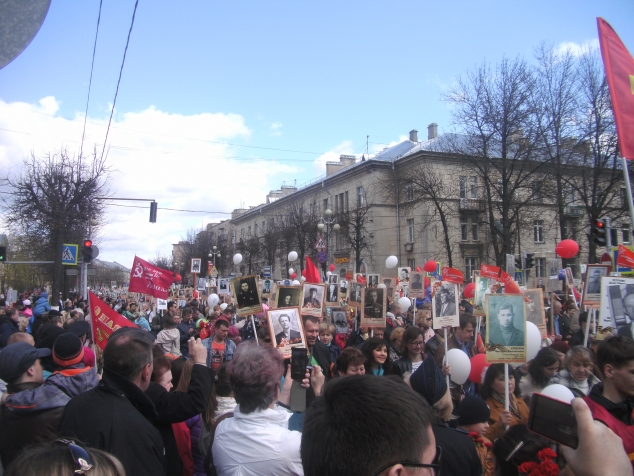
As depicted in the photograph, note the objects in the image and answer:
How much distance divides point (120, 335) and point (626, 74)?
570 centimetres

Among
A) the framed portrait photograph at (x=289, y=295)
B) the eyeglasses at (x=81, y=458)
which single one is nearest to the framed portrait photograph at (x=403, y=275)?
the framed portrait photograph at (x=289, y=295)

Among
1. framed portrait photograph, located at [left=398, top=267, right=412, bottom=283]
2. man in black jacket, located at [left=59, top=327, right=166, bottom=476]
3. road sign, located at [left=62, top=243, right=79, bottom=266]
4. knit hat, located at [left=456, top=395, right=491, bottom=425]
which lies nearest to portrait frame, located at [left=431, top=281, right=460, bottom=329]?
knit hat, located at [left=456, top=395, right=491, bottom=425]

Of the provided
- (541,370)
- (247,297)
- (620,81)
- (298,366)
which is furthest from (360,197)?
(298,366)

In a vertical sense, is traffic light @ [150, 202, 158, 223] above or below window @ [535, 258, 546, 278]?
above

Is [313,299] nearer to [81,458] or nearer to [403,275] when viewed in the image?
[81,458]

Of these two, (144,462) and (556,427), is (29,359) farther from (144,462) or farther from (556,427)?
(556,427)

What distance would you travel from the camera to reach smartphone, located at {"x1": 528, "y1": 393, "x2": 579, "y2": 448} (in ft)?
5.85

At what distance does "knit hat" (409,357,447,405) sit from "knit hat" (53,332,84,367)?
8.72 feet

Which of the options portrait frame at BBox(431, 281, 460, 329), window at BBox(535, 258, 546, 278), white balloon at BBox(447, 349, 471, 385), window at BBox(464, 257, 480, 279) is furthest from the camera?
window at BBox(535, 258, 546, 278)

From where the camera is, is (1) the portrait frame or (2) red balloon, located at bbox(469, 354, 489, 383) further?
(1) the portrait frame

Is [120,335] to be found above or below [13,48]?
below

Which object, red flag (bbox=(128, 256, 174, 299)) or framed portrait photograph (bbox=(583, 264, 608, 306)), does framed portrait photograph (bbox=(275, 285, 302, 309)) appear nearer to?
red flag (bbox=(128, 256, 174, 299))

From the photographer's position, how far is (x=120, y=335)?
2.90m

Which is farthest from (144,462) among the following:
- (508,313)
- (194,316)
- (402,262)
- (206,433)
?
(402,262)
